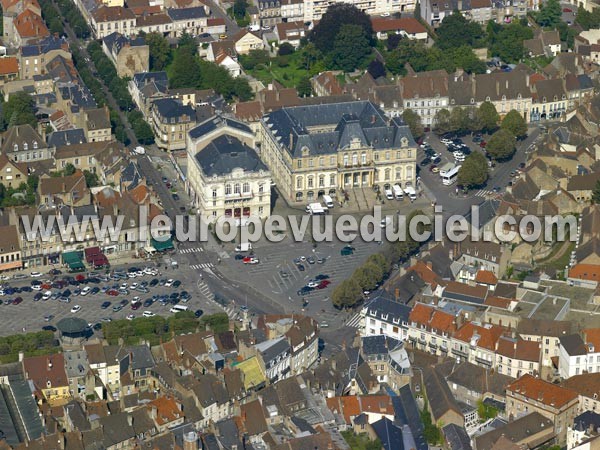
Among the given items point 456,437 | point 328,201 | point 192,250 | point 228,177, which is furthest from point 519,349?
point 228,177

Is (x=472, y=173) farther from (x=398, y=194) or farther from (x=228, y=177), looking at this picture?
(x=228, y=177)

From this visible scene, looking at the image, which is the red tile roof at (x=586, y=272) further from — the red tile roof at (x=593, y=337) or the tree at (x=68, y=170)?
the tree at (x=68, y=170)

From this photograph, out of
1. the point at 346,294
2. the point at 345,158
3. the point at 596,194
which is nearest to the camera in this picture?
the point at 346,294

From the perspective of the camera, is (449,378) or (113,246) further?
(113,246)

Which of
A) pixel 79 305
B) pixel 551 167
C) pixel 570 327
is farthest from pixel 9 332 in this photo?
pixel 551 167

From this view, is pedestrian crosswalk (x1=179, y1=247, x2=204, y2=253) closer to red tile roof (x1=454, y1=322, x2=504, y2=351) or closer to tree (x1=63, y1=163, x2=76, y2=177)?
tree (x1=63, y1=163, x2=76, y2=177)

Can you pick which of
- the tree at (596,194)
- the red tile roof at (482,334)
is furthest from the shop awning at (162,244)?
the tree at (596,194)

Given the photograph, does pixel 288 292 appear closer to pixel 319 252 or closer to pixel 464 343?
pixel 319 252
